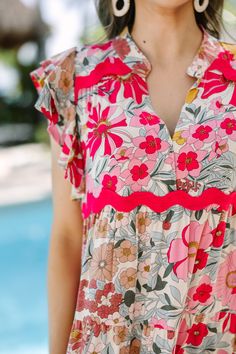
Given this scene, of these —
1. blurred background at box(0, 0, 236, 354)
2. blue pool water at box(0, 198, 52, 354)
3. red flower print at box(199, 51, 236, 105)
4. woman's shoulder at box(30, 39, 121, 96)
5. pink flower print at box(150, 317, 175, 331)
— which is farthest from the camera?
blurred background at box(0, 0, 236, 354)

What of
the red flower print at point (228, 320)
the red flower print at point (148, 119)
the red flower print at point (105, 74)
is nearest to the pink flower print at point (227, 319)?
the red flower print at point (228, 320)

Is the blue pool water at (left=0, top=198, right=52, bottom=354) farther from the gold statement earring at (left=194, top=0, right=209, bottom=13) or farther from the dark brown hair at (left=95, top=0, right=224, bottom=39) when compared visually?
the gold statement earring at (left=194, top=0, right=209, bottom=13)

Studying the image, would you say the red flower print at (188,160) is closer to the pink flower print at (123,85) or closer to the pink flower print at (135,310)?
the pink flower print at (123,85)

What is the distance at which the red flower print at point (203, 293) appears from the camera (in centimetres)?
141

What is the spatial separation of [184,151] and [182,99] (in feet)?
0.54

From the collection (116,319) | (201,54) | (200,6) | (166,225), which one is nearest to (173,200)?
(166,225)

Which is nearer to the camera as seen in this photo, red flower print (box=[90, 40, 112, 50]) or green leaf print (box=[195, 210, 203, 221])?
green leaf print (box=[195, 210, 203, 221])

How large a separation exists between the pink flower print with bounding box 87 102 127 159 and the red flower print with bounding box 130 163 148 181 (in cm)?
7

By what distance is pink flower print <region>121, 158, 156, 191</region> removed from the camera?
55.7 inches

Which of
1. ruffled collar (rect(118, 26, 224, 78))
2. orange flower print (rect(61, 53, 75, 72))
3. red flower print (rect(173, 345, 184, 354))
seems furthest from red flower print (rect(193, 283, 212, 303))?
orange flower print (rect(61, 53, 75, 72))

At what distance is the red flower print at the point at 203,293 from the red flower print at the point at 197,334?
2.1 inches

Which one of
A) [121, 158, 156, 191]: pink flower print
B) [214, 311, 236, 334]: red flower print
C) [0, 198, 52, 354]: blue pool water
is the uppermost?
[121, 158, 156, 191]: pink flower print

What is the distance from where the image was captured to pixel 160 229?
4.60 ft

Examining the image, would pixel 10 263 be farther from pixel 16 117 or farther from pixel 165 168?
pixel 16 117
